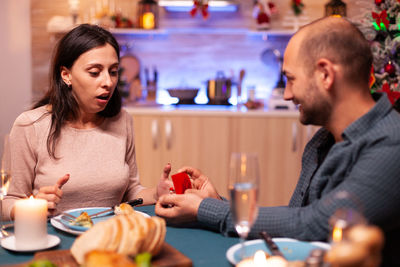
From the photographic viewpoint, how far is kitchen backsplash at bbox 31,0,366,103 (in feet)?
14.9

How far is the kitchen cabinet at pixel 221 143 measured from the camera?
13.2 feet

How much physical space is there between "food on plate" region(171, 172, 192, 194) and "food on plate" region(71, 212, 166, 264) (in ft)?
1.52

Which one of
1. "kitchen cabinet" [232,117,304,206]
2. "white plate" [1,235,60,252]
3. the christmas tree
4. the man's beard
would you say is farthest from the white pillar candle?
"kitchen cabinet" [232,117,304,206]

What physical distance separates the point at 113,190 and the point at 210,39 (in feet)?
9.15

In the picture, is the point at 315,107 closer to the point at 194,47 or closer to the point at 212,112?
the point at 212,112

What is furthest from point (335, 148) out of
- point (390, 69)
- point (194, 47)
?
point (194, 47)

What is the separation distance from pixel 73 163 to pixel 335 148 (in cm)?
107

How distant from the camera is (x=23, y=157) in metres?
1.94

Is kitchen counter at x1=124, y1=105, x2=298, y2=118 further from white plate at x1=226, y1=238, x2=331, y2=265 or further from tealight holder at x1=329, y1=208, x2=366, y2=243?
tealight holder at x1=329, y1=208, x2=366, y2=243

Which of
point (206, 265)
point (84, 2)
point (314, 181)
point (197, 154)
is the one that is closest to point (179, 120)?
point (197, 154)

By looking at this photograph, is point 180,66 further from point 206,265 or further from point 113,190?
point 206,265

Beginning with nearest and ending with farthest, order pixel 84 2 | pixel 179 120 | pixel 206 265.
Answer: pixel 206 265, pixel 179 120, pixel 84 2

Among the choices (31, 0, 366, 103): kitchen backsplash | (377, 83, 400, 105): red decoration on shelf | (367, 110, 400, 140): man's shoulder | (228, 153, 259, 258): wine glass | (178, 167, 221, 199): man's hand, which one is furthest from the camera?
(31, 0, 366, 103): kitchen backsplash

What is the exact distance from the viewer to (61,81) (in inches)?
83.9
